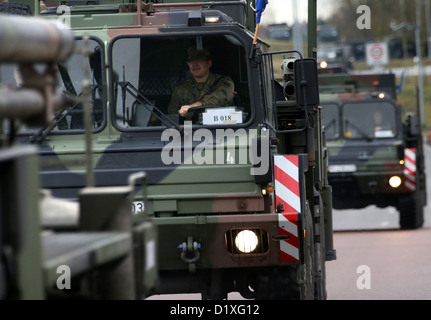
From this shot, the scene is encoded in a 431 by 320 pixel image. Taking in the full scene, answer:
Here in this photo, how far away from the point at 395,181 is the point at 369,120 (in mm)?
1379

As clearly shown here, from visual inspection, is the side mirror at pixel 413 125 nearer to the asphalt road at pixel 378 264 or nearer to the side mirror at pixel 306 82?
the asphalt road at pixel 378 264

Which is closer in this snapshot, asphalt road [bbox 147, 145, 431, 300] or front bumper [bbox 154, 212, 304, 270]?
front bumper [bbox 154, 212, 304, 270]

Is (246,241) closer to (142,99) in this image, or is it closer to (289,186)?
(289,186)

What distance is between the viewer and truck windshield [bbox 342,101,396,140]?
67.9ft

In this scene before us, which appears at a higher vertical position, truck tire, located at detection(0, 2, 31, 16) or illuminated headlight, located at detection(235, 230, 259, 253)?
truck tire, located at detection(0, 2, 31, 16)

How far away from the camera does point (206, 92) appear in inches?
341

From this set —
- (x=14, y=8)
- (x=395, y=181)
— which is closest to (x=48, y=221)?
(x=14, y=8)

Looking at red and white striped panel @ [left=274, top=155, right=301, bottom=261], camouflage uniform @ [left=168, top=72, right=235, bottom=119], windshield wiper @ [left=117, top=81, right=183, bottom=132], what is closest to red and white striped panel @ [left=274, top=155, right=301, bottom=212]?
red and white striped panel @ [left=274, top=155, right=301, bottom=261]

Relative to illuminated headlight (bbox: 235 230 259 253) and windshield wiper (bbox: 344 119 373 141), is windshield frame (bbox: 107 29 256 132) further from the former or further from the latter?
windshield wiper (bbox: 344 119 373 141)

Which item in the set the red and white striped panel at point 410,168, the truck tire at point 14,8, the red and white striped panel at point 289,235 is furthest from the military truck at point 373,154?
the red and white striped panel at point 289,235

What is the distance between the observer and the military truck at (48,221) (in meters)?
4.09

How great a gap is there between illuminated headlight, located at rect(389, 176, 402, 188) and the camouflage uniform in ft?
39.2

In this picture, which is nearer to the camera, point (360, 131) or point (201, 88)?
point (201, 88)
